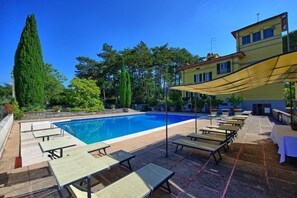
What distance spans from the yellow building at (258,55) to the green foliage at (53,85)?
2655 centimetres

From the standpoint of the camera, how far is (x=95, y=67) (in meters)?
30.1

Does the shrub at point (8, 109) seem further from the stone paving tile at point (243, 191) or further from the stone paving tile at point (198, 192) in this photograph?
the stone paving tile at point (243, 191)

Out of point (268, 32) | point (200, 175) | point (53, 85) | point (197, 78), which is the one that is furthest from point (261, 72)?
point (53, 85)

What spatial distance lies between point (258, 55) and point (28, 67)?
2682cm

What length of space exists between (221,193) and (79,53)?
33922 mm

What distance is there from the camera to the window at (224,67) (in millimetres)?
18722

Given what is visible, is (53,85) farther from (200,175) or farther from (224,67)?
(200,175)

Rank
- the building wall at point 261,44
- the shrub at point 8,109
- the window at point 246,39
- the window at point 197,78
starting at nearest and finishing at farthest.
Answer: the shrub at point 8,109 → the building wall at point 261,44 → the window at point 246,39 → the window at point 197,78

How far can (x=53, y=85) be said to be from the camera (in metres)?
26.4

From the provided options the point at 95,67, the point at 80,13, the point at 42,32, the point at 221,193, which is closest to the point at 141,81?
the point at 95,67

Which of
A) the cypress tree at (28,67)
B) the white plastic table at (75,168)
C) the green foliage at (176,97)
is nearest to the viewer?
the white plastic table at (75,168)

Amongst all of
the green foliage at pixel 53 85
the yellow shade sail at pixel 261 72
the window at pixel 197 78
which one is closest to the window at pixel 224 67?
the window at pixel 197 78

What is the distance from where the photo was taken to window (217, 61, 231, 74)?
1872 centimetres

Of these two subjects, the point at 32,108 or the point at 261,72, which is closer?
the point at 261,72
